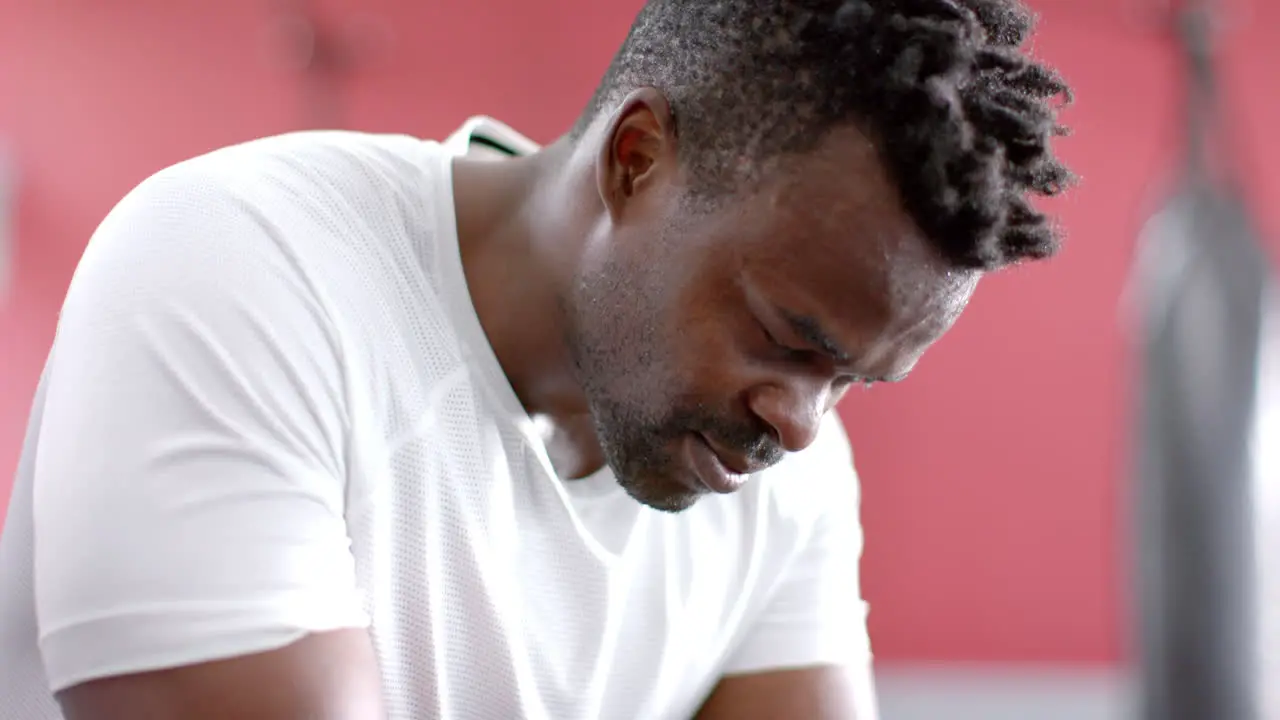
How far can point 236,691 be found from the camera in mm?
668

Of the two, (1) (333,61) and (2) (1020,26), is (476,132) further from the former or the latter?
(1) (333,61)

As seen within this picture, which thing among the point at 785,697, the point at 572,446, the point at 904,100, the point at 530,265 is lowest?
the point at 785,697

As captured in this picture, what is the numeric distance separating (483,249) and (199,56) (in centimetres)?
174

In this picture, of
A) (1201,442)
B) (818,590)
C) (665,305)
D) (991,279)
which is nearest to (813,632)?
(818,590)

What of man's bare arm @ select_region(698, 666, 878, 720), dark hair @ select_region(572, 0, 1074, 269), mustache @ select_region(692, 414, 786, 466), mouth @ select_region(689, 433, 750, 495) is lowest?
man's bare arm @ select_region(698, 666, 878, 720)

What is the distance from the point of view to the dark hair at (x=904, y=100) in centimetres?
77

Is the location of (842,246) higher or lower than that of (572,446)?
higher

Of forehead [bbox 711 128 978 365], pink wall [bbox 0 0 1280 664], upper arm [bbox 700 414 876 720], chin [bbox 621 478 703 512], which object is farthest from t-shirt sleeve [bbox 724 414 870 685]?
pink wall [bbox 0 0 1280 664]

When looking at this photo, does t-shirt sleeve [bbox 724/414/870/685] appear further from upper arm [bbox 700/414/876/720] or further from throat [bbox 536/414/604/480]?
throat [bbox 536/414/604/480]

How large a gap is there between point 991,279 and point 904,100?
6.28 ft

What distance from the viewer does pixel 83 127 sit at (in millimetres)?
2395

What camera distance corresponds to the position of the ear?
2.81ft

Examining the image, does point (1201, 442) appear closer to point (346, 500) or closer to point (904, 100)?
point (904, 100)

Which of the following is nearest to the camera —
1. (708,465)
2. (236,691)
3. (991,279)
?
(236,691)
